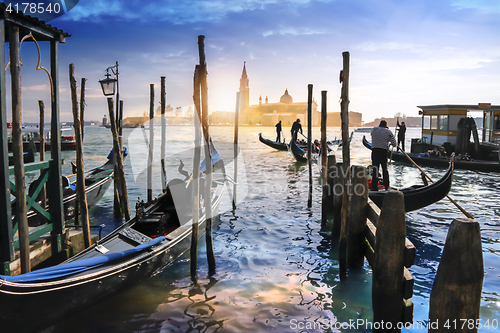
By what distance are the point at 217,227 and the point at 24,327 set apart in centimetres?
395

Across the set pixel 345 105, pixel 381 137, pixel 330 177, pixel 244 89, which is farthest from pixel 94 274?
pixel 244 89

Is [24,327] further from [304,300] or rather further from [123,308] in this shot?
[304,300]

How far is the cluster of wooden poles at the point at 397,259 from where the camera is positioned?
6.16ft

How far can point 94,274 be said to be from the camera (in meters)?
3.10

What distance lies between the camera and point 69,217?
6930 mm

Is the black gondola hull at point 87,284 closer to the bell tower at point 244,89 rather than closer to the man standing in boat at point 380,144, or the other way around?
the man standing in boat at point 380,144

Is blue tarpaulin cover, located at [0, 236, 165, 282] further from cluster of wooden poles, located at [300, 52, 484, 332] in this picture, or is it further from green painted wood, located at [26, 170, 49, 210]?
cluster of wooden poles, located at [300, 52, 484, 332]

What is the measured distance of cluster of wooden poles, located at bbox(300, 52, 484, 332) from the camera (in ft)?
6.16

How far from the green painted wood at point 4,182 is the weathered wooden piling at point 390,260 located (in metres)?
3.11

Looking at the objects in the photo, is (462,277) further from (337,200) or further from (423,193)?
(423,193)

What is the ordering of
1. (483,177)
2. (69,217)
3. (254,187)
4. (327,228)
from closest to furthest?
(327,228) → (69,217) → (254,187) → (483,177)

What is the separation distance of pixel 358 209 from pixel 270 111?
111821 mm

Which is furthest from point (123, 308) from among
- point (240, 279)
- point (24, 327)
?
point (240, 279)

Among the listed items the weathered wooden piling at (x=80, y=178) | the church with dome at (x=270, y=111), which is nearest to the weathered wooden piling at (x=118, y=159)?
the weathered wooden piling at (x=80, y=178)
